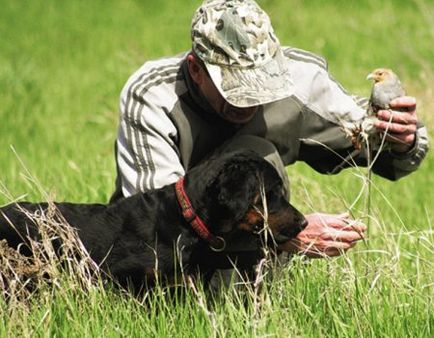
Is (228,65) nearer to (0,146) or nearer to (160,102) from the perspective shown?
(160,102)

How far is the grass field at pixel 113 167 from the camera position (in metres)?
4.29

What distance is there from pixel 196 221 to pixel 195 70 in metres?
0.74

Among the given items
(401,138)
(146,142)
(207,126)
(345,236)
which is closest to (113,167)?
(207,126)

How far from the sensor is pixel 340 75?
10.6m

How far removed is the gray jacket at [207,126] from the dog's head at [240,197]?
0.28 meters

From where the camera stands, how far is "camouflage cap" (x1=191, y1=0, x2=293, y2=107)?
4789 mm

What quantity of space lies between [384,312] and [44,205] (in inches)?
67.5

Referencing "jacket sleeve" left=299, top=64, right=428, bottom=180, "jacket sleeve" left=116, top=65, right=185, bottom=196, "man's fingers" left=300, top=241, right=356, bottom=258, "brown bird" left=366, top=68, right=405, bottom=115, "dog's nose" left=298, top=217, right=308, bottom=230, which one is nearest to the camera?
"man's fingers" left=300, top=241, right=356, bottom=258

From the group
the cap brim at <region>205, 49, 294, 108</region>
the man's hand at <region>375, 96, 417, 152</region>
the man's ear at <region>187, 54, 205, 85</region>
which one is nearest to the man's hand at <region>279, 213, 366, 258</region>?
the man's hand at <region>375, 96, 417, 152</region>

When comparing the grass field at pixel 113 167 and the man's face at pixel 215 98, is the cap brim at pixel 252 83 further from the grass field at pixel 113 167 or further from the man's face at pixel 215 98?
the grass field at pixel 113 167

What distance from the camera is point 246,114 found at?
16.8 feet

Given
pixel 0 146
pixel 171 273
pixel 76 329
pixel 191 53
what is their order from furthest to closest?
pixel 0 146 → pixel 191 53 → pixel 171 273 → pixel 76 329

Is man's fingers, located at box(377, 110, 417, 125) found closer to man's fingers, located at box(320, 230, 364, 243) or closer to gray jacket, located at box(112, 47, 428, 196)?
gray jacket, located at box(112, 47, 428, 196)

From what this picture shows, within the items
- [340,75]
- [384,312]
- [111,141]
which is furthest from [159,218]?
[340,75]
